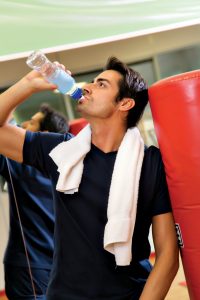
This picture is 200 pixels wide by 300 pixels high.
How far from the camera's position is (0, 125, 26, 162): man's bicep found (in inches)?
→ 47.8

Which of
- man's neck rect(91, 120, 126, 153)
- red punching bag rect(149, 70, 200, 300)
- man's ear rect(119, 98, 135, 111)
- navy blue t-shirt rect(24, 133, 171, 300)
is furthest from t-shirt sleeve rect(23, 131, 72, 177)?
red punching bag rect(149, 70, 200, 300)

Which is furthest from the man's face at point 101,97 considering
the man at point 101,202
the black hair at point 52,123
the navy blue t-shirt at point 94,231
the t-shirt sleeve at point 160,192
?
the black hair at point 52,123

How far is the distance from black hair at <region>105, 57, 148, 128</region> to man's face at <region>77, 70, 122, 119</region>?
0.08 feet

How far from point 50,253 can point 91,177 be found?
66 cm

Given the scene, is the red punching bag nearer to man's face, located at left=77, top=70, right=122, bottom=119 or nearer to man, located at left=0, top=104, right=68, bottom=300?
man's face, located at left=77, top=70, right=122, bottom=119

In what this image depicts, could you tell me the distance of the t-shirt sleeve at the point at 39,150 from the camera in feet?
4.06

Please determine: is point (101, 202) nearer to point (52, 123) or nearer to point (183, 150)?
point (183, 150)

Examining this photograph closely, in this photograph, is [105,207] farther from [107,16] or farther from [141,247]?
[107,16]

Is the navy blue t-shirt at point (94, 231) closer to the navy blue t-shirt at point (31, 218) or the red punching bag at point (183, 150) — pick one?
the red punching bag at point (183, 150)

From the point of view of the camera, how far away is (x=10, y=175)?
1.55 metres

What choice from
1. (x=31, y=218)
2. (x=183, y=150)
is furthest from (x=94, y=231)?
(x=31, y=218)

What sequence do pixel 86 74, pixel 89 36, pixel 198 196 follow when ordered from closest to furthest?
pixel 198 196, pixel 89 36, pixel 86 74

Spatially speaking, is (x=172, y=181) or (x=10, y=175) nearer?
(x=172, y=181)

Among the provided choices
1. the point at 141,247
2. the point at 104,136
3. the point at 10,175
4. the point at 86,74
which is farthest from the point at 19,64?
the point at 141,247
